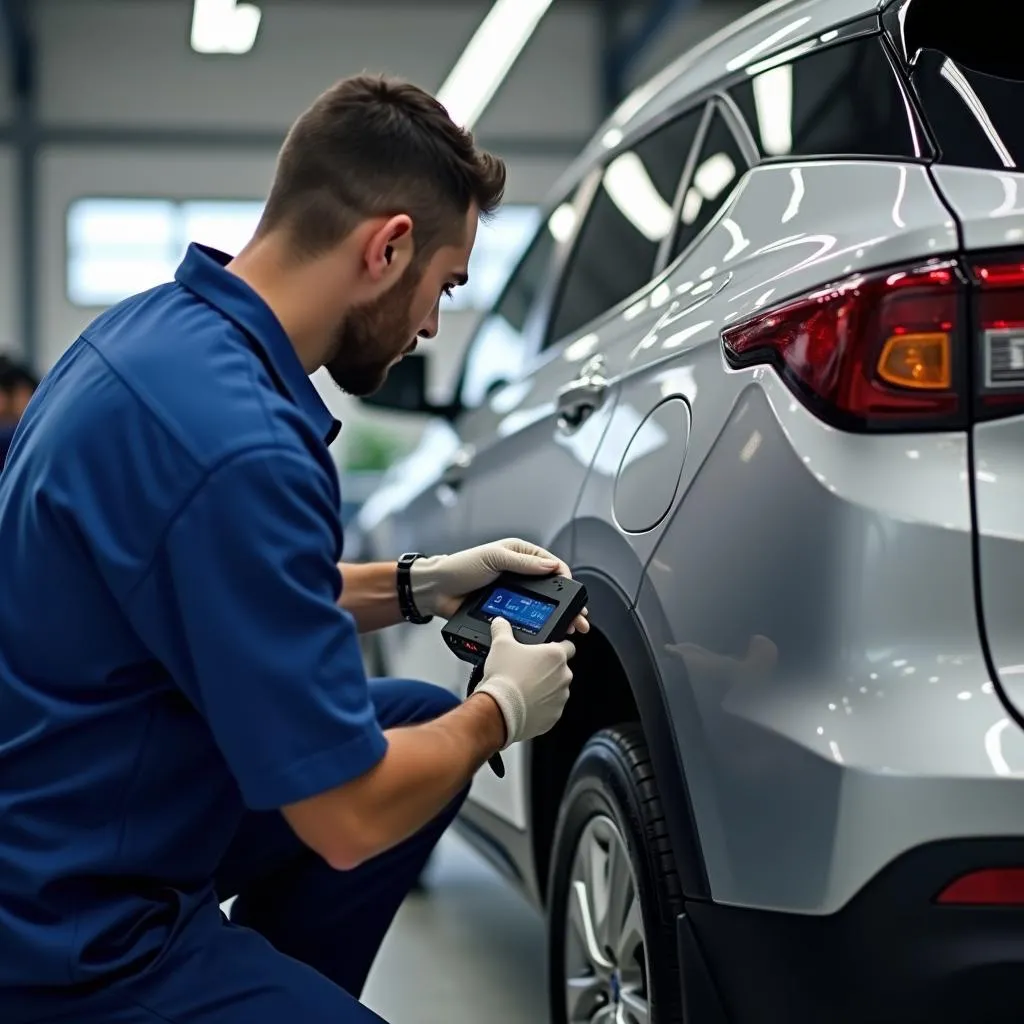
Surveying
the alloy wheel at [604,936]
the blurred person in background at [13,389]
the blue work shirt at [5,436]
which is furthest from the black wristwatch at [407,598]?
the blurred person in background at [13,389]

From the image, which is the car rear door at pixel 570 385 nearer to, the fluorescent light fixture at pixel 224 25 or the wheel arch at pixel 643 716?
the wheel arch at pixel 643 716

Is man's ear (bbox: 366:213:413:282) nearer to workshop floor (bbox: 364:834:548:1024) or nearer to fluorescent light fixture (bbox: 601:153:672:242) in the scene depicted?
fluorescent light fixture (bbox: 601:153:672:242)

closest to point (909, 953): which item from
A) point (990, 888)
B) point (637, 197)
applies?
point (990, 888)

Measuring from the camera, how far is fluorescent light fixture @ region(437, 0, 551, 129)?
31.1 feet

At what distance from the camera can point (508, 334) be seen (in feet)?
10.0

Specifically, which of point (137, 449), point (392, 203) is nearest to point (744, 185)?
point (392, 203)

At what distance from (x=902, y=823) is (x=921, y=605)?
0.20 meters

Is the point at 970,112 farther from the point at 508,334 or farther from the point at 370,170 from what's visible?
the point at 508,334

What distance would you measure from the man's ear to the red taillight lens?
0.81 metres

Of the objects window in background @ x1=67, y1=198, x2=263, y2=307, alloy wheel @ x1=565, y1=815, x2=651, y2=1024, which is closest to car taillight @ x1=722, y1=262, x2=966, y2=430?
alloy wheel @ x1=565, y1=815, x2=651, y2=1024

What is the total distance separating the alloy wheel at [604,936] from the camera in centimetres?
180

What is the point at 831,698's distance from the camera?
138 cm

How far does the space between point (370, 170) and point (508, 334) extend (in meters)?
1.54

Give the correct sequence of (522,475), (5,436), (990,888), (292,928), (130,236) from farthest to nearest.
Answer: (130,236), (5,436), (522,475), (292,928), (990,888)
